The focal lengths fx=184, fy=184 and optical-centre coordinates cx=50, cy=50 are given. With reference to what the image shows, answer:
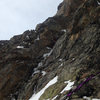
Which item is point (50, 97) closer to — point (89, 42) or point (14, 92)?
point (89, 42)

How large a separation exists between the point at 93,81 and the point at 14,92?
53.2 feet

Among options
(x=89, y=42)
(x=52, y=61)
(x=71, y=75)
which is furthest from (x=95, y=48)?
(x=52, y=61)

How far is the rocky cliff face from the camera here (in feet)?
55.2

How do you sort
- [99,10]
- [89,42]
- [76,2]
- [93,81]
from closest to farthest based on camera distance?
[93,81] < [89,42] < [99,10] < [76,2]

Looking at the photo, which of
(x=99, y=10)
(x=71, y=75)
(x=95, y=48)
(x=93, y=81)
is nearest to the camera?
(x=93, y=81)

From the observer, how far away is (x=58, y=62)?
26469 millimetres

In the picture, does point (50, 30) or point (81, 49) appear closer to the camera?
point (81, 49)

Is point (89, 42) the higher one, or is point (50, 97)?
point (89, 42)

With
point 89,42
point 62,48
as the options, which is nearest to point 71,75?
point 89,42

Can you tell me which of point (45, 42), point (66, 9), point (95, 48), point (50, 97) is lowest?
point (50, 97)

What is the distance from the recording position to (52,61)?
94.5 ft

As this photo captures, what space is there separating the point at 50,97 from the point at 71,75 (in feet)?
10.3

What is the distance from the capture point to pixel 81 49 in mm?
23203

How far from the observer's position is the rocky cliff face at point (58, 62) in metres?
16.8
